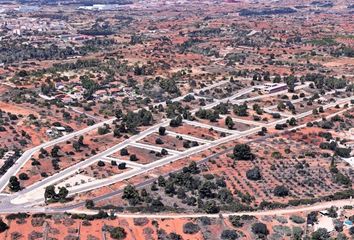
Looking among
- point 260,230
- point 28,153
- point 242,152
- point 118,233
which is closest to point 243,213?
point 260,230

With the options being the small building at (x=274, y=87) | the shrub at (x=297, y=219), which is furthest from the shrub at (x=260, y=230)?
the small building at (x=274, y=87)

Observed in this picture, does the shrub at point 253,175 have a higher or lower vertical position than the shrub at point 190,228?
lower

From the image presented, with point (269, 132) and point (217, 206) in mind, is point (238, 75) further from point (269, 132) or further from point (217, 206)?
point (217, 206)

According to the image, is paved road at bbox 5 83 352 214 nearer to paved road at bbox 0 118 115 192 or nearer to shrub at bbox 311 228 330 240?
paved road at bbox 0 118 115 192

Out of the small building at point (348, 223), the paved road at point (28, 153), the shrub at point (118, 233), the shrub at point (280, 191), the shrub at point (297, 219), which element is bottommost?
the small building at point (348, 223)

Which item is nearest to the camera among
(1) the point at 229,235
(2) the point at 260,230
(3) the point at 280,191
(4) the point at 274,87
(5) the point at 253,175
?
(1) the point at 229,235

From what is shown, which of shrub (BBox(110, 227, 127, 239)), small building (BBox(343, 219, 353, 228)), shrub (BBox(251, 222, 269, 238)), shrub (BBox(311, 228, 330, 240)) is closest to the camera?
shrub (BBox(110, 227, 127, 239))

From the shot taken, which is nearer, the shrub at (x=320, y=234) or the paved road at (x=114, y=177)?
the shrub at (x=320, y=234)

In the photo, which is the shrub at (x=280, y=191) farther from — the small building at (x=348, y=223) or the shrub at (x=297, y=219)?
the small building at (x=348, y=223)

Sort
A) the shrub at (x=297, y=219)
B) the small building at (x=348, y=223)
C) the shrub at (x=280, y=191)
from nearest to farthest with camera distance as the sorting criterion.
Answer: the small building at (x=348, y=223) → the shrub at (x=297, y=219) → the shrub at (x=280, y=191)

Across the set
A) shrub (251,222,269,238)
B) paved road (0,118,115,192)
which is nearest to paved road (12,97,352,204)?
paved road (0,118,115,192)

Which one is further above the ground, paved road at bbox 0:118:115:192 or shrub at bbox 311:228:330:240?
paved road at bbox 0:118:115:192

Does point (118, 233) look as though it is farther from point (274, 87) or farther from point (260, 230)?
point (274, 87)
